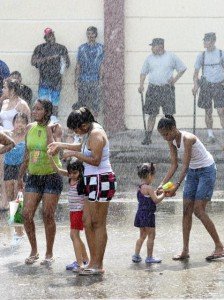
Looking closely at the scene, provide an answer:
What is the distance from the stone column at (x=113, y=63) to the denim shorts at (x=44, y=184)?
8819 millimetres

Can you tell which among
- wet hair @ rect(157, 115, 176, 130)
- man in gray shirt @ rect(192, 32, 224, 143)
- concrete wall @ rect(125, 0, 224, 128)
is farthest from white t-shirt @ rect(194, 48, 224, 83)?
wet hair @ rect(157, 115, 176, 130)

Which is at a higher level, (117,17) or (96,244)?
(117,17)

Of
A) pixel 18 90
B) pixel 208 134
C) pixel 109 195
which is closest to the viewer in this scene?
pixel 109 195

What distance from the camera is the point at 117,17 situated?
1972 cm

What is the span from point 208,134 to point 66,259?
28.0ft

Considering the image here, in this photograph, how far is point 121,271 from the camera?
10398 mm

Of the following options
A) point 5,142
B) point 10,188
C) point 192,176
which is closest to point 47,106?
point 5,142

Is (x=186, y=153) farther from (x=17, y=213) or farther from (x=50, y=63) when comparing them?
(x=50, y=63)

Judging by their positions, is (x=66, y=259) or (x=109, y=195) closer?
(x=109, y=195)

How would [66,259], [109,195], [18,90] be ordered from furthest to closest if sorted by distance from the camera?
[18,90], [66,259], [109,195]

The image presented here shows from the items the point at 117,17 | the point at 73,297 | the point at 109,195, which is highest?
the point at 117,17

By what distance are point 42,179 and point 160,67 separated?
339 inches

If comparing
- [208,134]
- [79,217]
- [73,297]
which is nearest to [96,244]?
[79,217]

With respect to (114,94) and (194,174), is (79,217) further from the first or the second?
(114,94)
